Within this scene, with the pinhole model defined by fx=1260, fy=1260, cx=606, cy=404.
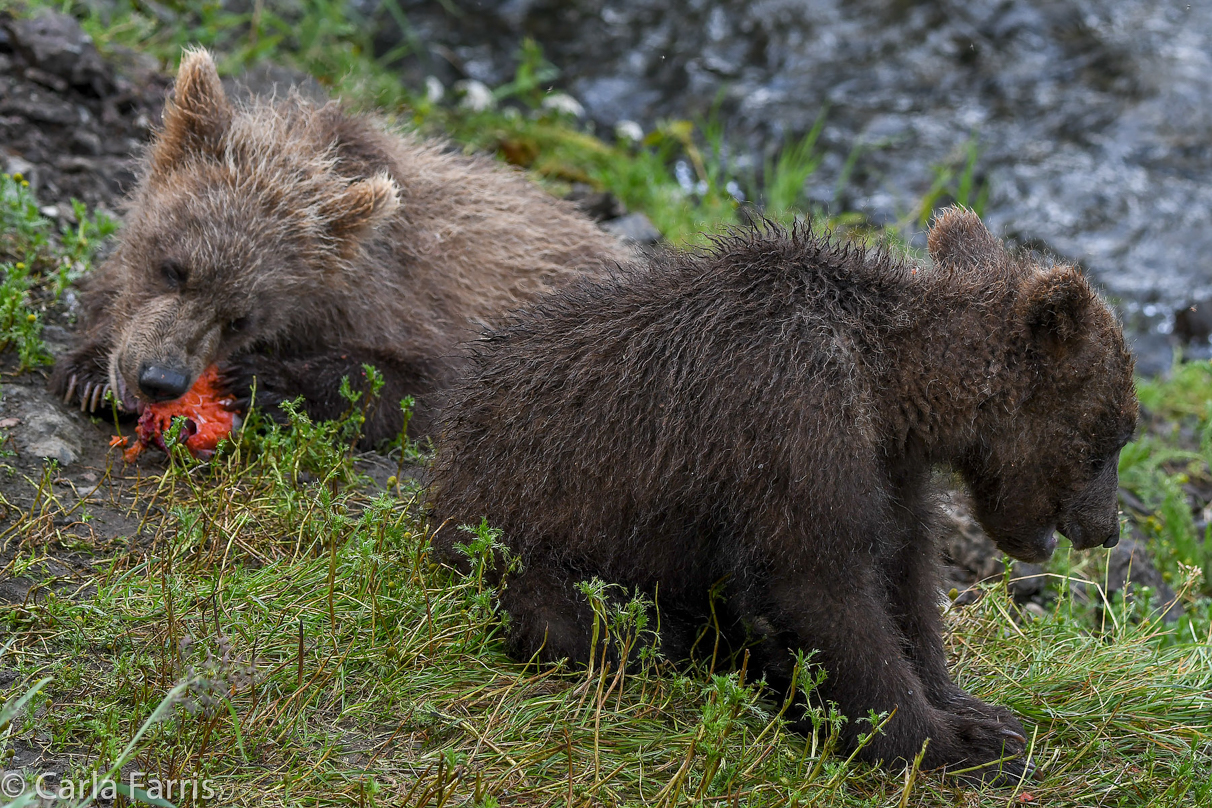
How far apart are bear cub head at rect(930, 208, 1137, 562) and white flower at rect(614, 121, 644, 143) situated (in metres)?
6.66

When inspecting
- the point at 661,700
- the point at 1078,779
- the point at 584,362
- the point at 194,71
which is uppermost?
the point at 194,71

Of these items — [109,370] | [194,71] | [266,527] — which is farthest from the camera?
[194,71]

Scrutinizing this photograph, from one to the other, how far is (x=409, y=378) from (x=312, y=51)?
17.5 ft

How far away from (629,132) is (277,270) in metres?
5.50

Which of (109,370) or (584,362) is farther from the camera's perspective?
(109,370)

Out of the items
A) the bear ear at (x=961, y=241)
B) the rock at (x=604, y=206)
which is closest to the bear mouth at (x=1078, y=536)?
the bear ear at (x=961, y=241)

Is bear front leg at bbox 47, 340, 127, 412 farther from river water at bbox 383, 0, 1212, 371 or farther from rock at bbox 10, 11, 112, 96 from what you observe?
river water at bbox 383, 0, 1212, 371

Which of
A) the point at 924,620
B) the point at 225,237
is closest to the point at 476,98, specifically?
the point at 225,237

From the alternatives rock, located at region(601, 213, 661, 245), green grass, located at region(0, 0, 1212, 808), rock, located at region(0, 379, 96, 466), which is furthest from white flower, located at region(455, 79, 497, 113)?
rock, located at region(0, 379, 96, 466)

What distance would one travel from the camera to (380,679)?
3.74 metres

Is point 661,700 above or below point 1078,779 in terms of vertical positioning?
above

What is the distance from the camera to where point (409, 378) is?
5746 mm

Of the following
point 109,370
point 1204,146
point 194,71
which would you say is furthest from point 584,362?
point 1204,146

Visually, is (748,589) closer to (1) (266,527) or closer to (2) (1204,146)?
(1) (266,527)
